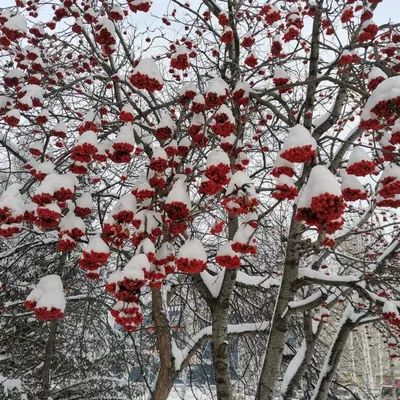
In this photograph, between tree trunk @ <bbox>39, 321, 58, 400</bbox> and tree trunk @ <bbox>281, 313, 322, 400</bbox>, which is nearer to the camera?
tree trunk @ <bbox>281, 313, 322, 400</bbox>

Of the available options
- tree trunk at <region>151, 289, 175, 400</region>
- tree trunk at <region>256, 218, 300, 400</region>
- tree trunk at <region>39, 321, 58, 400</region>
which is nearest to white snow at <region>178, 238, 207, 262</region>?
tree trunk at <region>256, 218, 300, 400</region>

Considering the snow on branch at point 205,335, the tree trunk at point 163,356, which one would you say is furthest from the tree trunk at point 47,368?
the snow on branch at point 205,335

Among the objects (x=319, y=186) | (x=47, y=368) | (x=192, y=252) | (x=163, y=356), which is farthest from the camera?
(x=47, y=368)

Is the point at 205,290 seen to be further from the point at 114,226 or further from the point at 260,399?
the point at 114,226

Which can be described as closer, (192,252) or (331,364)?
(192,252)

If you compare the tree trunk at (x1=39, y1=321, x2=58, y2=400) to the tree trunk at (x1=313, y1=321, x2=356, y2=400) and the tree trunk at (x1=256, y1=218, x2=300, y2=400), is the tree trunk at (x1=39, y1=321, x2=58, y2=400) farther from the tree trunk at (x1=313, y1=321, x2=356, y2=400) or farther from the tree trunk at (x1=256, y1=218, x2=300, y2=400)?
the tree trunk at (x1=313, y1=321, x2=356, y2=400)

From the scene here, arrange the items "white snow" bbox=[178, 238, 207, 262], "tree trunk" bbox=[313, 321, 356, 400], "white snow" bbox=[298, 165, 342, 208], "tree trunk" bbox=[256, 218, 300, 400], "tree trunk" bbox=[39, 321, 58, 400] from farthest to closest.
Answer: "tree trunk" bbox=[39, 321, 58, 400] < "tree trunk" bbox=[313, 321, 356, 400] < "tree trunk" bbox=[256, 218, 300, 400] < "white snow" bbox=[178, 238, 207, 262] < "white snow" bbox=[298, 165, 342, 208]

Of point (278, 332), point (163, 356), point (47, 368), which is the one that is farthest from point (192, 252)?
point (47, 368)

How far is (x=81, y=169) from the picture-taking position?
2377 millimetres

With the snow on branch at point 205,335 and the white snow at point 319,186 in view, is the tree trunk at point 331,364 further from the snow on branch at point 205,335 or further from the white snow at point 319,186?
the white snow at point 319,186

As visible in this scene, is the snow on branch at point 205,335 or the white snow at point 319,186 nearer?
the white snow at point 319,186

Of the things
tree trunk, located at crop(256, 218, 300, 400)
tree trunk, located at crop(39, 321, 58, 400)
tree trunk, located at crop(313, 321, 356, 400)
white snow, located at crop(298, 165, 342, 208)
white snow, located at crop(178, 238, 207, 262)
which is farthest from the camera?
tree trunk, located at crop(39, 321, 58, 400)

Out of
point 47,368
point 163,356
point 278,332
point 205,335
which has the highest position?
point 205,335

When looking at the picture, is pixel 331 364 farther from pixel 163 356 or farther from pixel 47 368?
pixel 47 368
